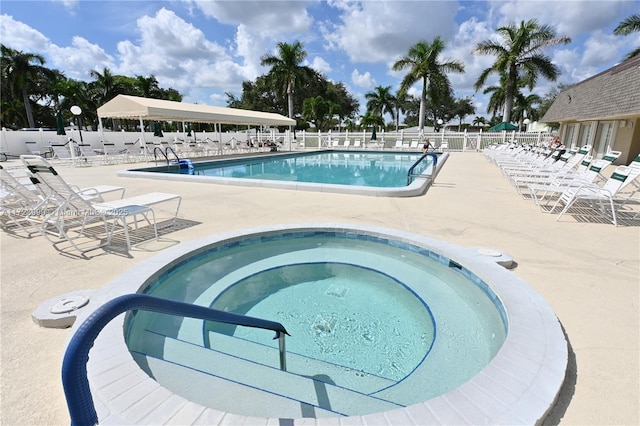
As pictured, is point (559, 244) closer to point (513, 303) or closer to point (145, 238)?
point (513, 303)

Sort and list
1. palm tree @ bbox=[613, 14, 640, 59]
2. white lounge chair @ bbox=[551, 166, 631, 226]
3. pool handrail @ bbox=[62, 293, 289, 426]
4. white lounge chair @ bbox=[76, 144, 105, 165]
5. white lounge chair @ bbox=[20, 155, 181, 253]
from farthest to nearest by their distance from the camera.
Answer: palm tree @ bbox=[613, 14, 640, 59], white lounge chair @ bbox=[76, 144, 105, 165], white lounge chair @ bbox=[551, 166, 631, 226], white lounge chair @ bbox=[20, 155, 181, 253], pool handrail @ bbox=[62, 293, 289, 426]

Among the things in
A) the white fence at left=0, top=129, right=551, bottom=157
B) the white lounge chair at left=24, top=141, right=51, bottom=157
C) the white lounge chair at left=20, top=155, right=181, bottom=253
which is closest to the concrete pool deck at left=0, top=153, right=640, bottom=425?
the white lounge chair at left=20, top=155, right=181, bottom=253

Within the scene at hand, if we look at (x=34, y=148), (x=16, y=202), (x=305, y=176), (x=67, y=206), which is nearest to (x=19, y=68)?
(x=34, y=148)

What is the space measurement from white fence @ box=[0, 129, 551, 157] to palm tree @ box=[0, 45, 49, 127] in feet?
61.7

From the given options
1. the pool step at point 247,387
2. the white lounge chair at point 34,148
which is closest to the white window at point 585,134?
the pool step at point 247,387

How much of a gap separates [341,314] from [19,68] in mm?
44084

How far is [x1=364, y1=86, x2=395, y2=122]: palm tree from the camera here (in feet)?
135

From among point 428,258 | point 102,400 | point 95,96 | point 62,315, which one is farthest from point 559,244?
point 95,96

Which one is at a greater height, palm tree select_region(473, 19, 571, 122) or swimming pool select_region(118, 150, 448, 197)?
palm tree select_region(473, 19, 571, 122)

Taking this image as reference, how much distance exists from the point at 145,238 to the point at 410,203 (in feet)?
16.1

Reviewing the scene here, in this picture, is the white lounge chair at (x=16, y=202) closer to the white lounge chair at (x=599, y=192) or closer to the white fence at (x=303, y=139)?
the white lounge chair at (x=599, y=192)

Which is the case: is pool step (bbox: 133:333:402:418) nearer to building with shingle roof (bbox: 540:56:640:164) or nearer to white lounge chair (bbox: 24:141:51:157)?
building with shingle roof (bbox: 540:56:640:164)

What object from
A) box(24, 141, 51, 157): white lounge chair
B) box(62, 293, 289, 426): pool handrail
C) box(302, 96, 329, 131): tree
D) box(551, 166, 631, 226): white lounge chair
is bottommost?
box(551, 166, 631, 226): white lounge chair

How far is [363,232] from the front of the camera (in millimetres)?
4508
